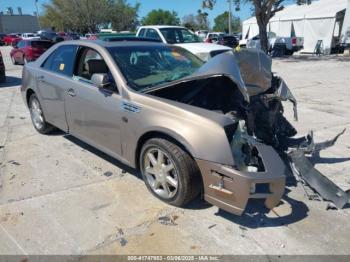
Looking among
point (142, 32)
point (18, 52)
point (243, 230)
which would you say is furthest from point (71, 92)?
point (18, 52)

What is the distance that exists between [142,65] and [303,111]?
14.4 ft

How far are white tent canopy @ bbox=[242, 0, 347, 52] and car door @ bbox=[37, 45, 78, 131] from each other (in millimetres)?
24257

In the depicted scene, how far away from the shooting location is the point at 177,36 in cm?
1299

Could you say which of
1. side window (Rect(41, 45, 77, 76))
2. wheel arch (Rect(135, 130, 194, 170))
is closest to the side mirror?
wheel arch (Rect(135, 130, 194, 170))

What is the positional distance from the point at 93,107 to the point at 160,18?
101797 millimetres

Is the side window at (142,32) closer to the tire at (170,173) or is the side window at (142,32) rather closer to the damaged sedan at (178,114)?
the damaged sedan at (178,114)

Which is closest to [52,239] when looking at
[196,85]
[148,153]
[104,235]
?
[104,235]

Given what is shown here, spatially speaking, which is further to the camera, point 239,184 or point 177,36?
point 177,36

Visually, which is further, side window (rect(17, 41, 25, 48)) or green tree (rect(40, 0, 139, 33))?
green tree (rect(40, 0, 139, 33))

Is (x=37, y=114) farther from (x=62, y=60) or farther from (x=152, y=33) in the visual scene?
(x=152, y=33)

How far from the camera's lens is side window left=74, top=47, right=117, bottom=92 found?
4.05 m

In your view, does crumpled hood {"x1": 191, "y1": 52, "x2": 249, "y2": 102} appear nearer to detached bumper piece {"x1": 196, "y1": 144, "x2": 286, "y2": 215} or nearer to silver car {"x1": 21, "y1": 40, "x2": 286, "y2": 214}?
silver car {"x1": 21, "y1": 40, "x2": 286, "y2": 214}

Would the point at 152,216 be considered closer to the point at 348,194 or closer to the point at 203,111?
the point at 203,111

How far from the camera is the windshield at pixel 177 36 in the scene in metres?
12.8
